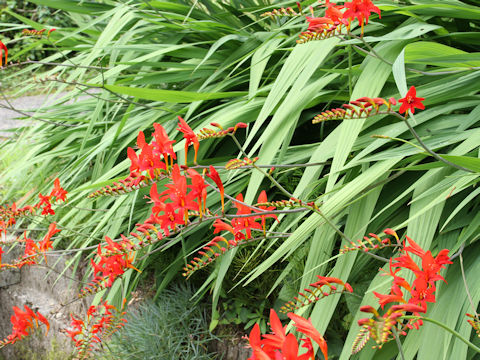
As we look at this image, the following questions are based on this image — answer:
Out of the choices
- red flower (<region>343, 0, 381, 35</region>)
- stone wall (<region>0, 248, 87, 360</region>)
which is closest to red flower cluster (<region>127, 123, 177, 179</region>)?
red flower (<region>343, 0, 381, 35</region>)

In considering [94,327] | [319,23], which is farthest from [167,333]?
[319,23]

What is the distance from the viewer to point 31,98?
579 cm

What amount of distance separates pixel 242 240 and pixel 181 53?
110 cm

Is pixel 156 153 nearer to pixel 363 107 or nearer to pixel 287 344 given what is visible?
pixel 363 107

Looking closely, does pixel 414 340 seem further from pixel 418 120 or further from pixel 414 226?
pixel 418 120

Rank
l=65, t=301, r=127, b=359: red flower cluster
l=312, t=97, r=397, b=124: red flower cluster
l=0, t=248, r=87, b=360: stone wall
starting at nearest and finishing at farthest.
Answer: l=312, t=97, r=397, b=124: red flower cluster
l=65, t=301, r=127, b=359: red flower cluster
l=0, t=248, r=87, b=360: stone wall

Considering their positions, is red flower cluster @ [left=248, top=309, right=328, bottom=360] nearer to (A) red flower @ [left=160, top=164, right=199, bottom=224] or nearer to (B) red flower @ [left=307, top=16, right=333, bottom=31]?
(A) red flower @ [left=160, top=164, right=199, bottom=224]

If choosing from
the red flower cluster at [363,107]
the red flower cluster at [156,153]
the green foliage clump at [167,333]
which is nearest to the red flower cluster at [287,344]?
the red flower cluster at [363,107]

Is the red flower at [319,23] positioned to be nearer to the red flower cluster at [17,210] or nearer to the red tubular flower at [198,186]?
the red tubular flower at [198,186]

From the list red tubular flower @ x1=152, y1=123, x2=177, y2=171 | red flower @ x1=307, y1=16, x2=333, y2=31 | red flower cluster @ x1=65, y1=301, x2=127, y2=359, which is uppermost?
red flower @ x1=307, y1=16, x2=333, y2=31

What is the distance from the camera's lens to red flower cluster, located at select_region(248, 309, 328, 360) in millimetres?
603

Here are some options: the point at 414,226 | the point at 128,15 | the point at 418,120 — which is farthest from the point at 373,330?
the point at 128,15

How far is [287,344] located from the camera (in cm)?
60

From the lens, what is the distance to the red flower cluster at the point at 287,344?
0.60m
